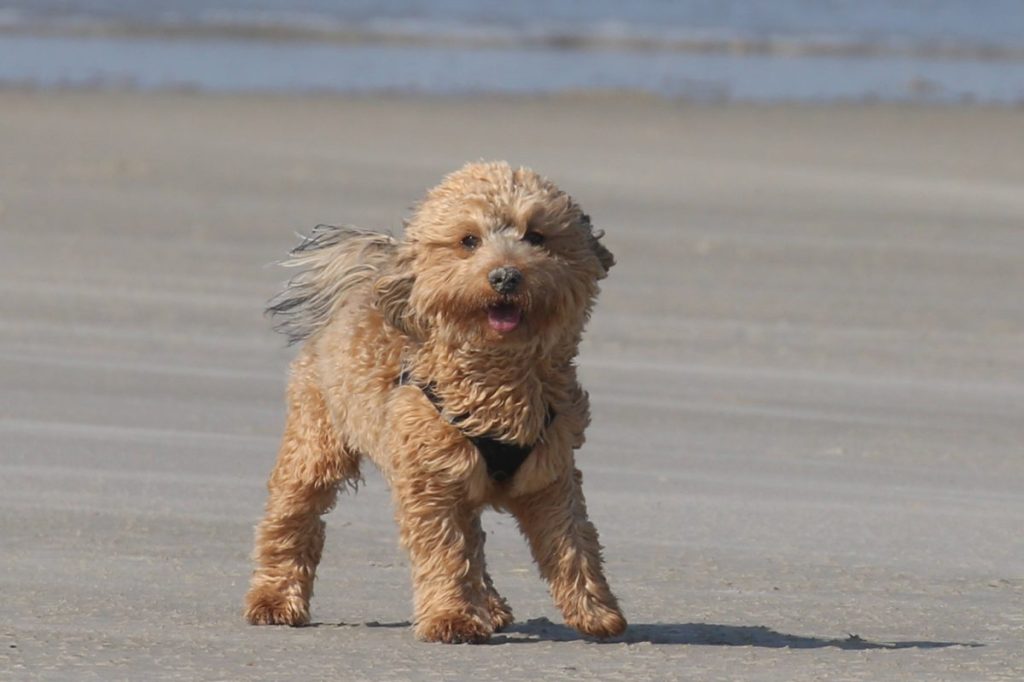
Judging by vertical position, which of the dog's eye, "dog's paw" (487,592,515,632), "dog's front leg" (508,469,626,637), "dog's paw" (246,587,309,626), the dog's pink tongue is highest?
the dog's eye

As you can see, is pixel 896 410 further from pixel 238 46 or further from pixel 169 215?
pixel 238 46

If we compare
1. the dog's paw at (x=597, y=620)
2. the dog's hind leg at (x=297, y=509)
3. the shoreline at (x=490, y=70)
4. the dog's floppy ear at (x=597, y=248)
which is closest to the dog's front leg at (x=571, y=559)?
the dog's paw at (x=597, y=620)

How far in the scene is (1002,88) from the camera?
25.8 meters

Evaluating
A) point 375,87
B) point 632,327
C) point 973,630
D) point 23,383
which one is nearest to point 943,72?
point 375,87

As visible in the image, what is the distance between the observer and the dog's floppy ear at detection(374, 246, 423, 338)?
5.08 metres

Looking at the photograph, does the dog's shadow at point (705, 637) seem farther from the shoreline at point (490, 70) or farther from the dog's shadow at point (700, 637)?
the shoreline at point (490, 70)

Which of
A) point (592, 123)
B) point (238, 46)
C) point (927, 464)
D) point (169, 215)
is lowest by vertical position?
point (927, 464)

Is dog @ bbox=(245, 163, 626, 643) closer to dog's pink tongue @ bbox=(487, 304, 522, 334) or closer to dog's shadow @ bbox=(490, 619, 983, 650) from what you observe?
dog's pink tongue @ bbox=(487, 304, 522, 334)

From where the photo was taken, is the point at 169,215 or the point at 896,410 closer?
the point at 896,410

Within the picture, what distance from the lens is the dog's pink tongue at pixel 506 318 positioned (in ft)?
15.9

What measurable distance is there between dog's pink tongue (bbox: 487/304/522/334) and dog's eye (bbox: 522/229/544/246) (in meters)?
0.16

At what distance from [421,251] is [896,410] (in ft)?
13.5

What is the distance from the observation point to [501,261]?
15.7 ft

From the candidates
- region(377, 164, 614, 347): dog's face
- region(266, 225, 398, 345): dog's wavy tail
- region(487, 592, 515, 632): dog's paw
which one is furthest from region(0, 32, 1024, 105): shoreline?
region(377, 164, 614, 347): dog's face
